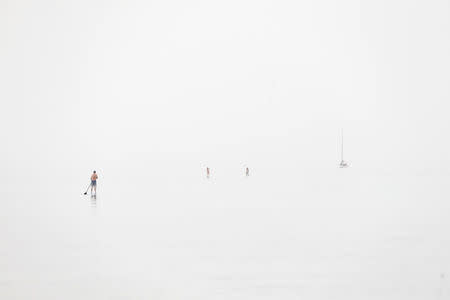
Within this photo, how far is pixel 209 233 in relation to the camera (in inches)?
957

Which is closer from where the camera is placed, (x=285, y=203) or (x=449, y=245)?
(x=449, y=245)

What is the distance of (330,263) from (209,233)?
26.0 ft

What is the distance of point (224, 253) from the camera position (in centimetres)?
1939

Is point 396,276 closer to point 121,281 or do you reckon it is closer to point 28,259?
point 121,281

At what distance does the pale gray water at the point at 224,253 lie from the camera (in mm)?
14273

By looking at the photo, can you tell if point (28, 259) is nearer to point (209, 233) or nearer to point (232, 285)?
point (232, 285)

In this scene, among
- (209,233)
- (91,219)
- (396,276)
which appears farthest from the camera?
(91,219)

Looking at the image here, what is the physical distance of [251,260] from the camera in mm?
18078

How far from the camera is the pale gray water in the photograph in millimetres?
14273

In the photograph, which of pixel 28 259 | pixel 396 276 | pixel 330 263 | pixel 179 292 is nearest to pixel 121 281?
pixel 179 292

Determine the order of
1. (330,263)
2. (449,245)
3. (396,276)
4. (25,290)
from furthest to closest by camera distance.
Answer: (449,245), (330,263), (396,276), (25,290)

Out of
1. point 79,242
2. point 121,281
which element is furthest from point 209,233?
point 121,281

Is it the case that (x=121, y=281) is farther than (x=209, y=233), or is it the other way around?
(x=209, y=233)

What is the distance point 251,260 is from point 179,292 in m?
4.44
